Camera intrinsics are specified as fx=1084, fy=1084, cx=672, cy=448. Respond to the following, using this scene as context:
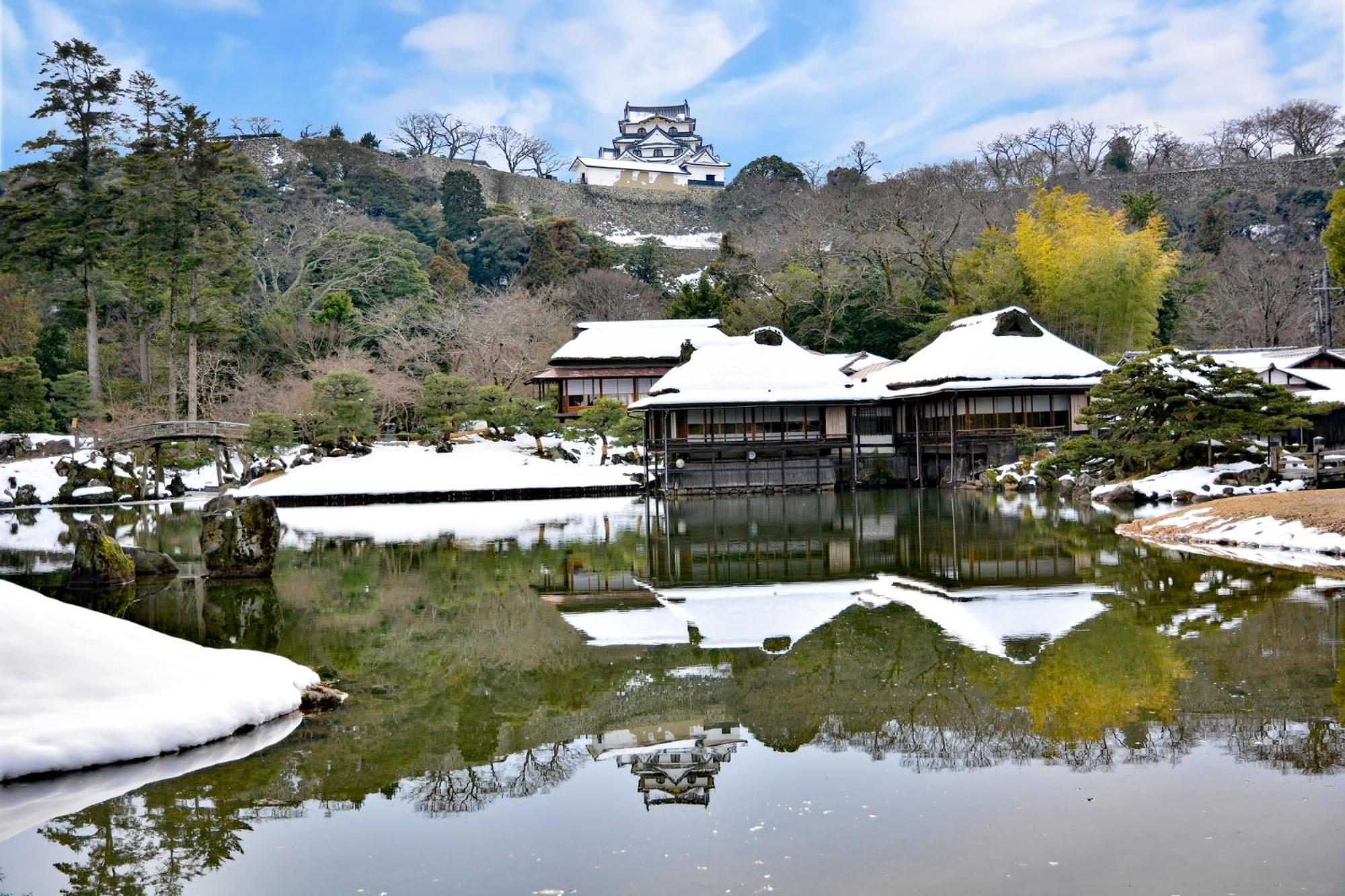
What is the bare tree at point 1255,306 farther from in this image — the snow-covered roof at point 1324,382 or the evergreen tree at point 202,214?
the evergreen tree at point 202,214

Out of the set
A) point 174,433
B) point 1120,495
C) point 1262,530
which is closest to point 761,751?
point 1262,530

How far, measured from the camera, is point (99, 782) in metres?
5.46

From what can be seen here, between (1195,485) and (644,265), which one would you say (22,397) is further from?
(1195,485)

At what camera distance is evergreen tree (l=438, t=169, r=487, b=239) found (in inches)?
2618

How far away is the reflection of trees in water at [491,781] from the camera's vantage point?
5.18 meters

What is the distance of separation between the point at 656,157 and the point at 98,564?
8153cm

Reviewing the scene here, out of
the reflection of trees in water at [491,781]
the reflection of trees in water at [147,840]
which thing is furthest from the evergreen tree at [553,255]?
the reflection of trees in water at [147,840]

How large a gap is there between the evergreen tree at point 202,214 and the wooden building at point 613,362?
1132 centimetres

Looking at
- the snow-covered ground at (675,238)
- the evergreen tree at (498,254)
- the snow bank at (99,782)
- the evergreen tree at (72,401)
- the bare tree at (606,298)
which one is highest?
the snow-covered ground at (675,238)

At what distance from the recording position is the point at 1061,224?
39.5 meters

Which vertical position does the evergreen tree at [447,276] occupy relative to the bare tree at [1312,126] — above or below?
below

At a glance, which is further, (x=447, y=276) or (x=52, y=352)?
(x=447, y=276)

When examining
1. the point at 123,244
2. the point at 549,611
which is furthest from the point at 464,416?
the point at 549,611

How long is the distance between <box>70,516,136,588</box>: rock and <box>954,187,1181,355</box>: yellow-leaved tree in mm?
31973
